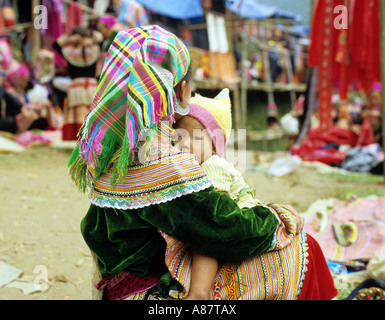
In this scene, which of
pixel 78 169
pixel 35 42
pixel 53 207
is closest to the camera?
pixel 78 169

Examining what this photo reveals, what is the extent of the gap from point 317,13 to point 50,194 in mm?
4383

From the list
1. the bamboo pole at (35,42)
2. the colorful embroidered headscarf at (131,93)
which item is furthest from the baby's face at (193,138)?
the bamboo pole at (35,42)

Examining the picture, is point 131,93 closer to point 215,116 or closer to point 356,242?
point 215,116

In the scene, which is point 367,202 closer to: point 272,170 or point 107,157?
point 272,170

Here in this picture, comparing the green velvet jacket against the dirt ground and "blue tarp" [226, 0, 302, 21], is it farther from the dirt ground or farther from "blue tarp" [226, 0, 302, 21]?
Result: "blue tarp" [226, 0, 302, 21]

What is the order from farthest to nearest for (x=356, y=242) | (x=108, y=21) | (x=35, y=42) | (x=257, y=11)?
1. (x=257, y=11)
2. (x=35, y=42)
3. (x=108, y=21)
4. (x=356, y=242)

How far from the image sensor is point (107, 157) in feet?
4.50

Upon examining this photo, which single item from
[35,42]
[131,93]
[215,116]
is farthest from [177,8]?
[131,93]

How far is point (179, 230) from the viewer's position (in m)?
1.28

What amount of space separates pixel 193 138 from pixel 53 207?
265 cm

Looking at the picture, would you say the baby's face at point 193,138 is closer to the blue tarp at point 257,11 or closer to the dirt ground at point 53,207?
the dirt ground at point 53,207

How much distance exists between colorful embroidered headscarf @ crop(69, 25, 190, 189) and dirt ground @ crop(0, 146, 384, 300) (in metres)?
1.43

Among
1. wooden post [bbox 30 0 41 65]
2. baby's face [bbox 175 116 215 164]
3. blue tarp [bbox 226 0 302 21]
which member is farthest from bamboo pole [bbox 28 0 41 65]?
baby's face [bbox 175 116 215 164]

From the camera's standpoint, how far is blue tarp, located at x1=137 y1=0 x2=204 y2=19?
9086 millimetres
